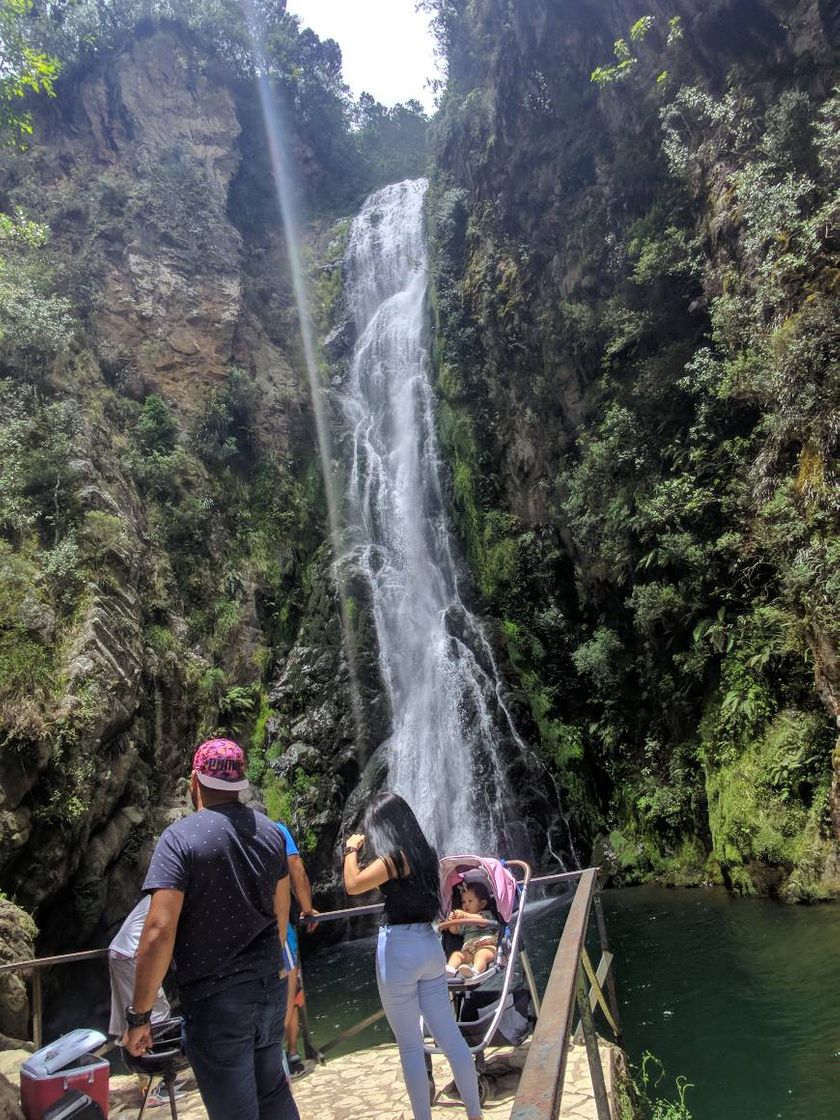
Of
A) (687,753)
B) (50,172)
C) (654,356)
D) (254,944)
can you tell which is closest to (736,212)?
(654,356)

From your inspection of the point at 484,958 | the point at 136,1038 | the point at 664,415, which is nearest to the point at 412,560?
the point at 664,415

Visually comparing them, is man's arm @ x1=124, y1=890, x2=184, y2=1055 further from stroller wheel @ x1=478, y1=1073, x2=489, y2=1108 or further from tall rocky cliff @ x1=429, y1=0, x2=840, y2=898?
tall rocky cliff @ x1=429, y1=0, x2=840, y2=898

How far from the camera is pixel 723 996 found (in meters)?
7.02

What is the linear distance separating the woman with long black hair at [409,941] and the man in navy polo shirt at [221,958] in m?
0.56

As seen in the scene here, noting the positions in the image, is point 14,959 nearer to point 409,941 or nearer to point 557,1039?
point 409,941

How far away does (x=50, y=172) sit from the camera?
22406 mm

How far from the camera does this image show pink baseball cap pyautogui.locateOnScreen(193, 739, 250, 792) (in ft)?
8.70

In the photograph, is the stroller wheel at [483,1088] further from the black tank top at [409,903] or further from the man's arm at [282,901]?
the man's arm at [282,901]

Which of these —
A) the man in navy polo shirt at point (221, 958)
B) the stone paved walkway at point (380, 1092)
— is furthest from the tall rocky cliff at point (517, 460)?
the man in navy polo shirt at point (221, 958)

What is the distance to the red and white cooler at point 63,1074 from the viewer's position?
335cm

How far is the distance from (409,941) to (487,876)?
0.92m

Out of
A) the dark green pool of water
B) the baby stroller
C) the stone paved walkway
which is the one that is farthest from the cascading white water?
the baby stroller

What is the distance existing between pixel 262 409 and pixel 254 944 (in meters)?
20.4

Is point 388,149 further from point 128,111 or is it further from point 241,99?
point 128,111
